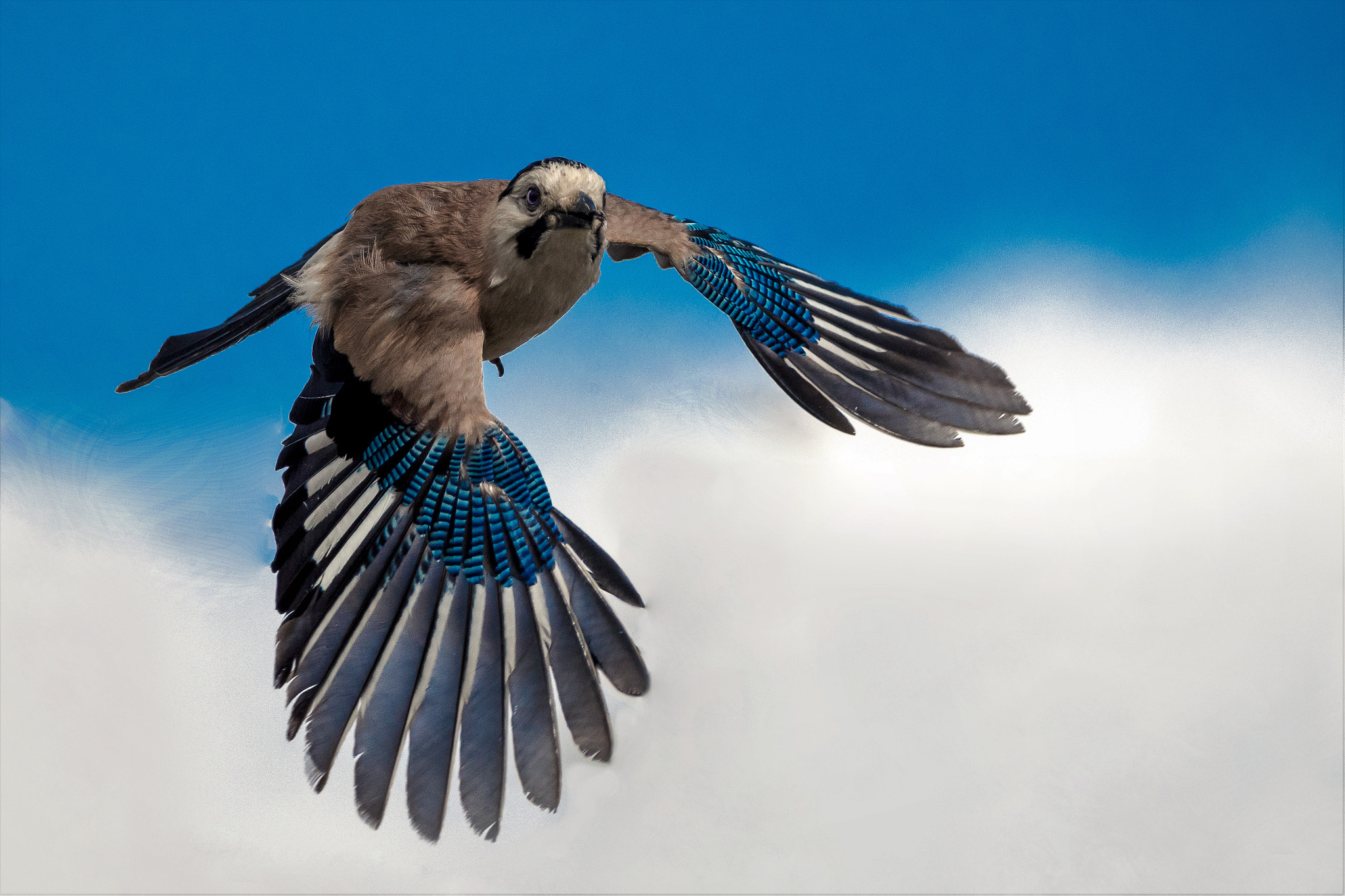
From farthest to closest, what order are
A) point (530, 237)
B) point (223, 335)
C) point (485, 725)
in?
point (223, 335)
point (530, 237)
point (485, 725)

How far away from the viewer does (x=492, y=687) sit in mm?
1302

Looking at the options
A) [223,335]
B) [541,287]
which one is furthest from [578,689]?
[223,335]

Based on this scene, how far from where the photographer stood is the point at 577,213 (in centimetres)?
135

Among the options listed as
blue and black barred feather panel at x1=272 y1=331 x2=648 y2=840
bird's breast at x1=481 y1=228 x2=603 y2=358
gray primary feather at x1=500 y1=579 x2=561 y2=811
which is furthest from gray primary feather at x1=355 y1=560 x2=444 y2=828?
bird's breast at x1=481 y1=228 x2=603 y2=358

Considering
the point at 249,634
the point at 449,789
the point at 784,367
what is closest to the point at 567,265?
the point at 784,367

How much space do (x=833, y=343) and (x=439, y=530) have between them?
84cm

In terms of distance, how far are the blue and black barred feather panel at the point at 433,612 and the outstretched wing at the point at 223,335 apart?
1.11 feet

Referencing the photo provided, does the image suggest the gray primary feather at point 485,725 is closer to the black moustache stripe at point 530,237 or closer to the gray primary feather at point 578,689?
the gray primary feather at point 578,689

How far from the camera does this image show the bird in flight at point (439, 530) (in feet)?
4.18

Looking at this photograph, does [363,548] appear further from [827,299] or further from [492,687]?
[827,299]

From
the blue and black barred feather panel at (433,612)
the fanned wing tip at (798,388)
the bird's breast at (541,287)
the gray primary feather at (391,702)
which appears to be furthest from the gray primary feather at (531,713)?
the fanned wing tip at (798,388)

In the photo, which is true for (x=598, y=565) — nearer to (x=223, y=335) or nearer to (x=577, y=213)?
(x=577, y=213)

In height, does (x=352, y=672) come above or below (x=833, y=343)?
below

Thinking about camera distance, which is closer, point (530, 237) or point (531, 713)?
point (531, 713)
